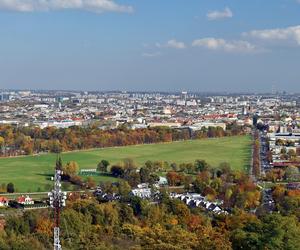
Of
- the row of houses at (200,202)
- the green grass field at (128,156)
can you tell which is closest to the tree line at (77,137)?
the green grass field at (128,156)

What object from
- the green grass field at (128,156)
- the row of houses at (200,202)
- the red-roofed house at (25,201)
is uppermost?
the row of houses at (200,202)

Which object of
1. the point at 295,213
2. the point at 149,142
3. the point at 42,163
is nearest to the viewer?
the point at 295,213

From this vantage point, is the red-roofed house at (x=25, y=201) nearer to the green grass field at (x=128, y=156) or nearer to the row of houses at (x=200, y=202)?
the green grass field at (x=128, y=156)

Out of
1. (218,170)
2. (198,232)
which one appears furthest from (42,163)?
(198,232)

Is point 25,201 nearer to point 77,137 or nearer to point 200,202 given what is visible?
point 200,202

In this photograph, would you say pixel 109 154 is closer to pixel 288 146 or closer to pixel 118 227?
pixel 288 146

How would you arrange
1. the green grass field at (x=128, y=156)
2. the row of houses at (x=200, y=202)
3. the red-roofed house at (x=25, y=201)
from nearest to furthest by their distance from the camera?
1. the row of houses at (x=200, y=202)
2. the red-roofed house at (x=25, y=201)
3. the green grass field at (x=128, y=156)

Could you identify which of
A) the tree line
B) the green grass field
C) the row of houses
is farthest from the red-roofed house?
the tree line

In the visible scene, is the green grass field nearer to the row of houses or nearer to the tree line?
the tree line
